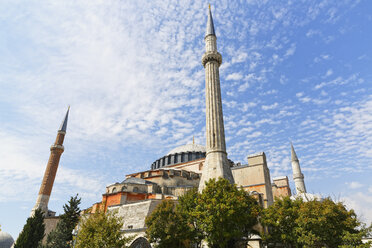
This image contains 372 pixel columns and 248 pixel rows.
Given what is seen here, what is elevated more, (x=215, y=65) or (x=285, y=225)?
(x=215, y=65)

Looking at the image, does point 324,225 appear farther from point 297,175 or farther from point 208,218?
point 297,175

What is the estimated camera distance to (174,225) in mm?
15477

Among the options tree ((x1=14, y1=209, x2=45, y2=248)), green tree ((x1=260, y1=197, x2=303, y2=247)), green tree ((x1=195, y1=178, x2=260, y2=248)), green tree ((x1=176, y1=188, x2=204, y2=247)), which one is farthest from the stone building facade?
tree ((x1=14, y1=209, x2=45, y2=248))

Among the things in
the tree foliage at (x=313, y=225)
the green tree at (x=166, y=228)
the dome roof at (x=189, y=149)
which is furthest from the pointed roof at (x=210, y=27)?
the green tree at (x=166, y=228)

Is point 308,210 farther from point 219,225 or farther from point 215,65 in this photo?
point 215,65

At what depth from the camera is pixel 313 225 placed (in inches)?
598

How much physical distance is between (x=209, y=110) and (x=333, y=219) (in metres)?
13.1

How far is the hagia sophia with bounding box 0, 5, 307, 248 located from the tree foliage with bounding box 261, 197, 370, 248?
2.77 m

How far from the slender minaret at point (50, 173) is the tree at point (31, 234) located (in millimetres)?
5358

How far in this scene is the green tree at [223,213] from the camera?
14211mm

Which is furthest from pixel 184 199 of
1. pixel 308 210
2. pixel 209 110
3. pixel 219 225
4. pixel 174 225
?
pixel 209 110

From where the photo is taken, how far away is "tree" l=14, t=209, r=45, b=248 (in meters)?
21.6

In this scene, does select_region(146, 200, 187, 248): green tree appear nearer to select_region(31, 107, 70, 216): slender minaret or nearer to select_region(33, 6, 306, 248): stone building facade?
select_region(33, 6, 306, 248): stone building facade

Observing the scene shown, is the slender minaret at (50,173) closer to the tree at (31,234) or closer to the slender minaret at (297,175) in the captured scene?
the tree at (31,234)
